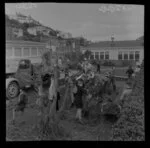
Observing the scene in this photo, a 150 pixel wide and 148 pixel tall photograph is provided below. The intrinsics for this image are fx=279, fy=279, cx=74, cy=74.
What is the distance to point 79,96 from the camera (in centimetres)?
528

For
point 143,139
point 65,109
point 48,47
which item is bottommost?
point 143,139

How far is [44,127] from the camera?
510cm

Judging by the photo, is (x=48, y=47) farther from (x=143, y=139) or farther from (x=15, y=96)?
(x=143, y=139)

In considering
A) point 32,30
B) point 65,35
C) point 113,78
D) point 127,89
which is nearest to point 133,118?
point 127,89

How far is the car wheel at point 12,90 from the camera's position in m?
5.17

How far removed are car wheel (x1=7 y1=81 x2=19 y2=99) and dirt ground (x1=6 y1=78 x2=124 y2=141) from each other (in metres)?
0.10

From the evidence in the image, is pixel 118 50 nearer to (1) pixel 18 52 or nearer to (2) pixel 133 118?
(2) pixel 133 118

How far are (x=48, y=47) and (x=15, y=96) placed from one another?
1101 millimetres

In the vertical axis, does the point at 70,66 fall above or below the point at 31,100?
above

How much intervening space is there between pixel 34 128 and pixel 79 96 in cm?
102

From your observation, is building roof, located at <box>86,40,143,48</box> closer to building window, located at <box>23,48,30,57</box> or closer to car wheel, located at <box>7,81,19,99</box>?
building window, located at <box>23,48,30,57</box>

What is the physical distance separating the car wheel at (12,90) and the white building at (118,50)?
143cm
